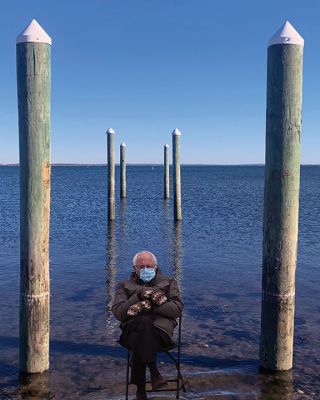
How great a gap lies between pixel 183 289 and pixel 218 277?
4.86 feet

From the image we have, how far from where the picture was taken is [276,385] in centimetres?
550

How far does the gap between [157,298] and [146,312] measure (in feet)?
0.57

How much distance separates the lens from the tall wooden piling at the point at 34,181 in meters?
5.11

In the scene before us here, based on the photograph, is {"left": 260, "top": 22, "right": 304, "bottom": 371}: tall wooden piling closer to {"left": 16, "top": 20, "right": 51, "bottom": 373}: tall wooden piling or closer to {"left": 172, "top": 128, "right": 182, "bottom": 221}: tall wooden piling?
{"left": 16, "top": 20, "right": 51, "bottom": 373}: tall wooden piling

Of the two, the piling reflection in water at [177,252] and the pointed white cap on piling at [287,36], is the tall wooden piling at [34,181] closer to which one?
the pointed white cap on piling at [287,36]

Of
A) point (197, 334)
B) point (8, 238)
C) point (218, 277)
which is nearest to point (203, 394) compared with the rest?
point (197, 334)

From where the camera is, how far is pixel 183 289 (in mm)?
10445

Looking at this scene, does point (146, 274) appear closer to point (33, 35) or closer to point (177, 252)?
point (33, 35)

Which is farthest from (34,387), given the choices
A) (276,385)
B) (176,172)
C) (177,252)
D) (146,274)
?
(176,172)

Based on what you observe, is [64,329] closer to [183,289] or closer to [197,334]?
[197,334]

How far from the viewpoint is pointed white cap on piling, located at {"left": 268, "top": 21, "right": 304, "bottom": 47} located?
5106 millimetres

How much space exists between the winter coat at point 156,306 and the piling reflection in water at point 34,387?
6.04 ft

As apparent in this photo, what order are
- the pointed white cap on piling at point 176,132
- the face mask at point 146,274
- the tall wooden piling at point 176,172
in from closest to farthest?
1. the face mask at point 146,274
2. the tall wooden piling at point 176,172
3. the pointed white cap on piling at point 176,132

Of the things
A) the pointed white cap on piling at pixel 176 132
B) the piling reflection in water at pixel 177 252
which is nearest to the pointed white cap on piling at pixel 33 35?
the piling reflection in water at pixel 177 252
